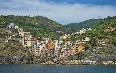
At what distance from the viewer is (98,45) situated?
16850 centimetres

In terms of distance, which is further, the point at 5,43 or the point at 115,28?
the point at 115,28

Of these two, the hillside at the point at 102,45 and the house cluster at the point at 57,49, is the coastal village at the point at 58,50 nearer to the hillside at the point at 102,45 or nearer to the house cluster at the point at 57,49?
the house cluster at the point at 57,49

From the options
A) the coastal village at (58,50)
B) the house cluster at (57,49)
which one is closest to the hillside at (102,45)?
the coastal village at (58,50)

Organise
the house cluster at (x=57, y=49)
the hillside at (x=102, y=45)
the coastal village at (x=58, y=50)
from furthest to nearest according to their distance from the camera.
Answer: the house cluster at (x=57, y=49)
the coastal village at (x=58, y=50)
the hillside at (x=102, y=45)

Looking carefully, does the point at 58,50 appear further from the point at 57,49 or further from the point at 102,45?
the point at 102,45

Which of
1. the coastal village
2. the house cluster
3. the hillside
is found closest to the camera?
the hillside

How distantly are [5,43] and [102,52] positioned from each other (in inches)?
2137

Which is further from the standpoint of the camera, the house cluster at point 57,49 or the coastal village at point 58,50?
the house cluster at point 57,49

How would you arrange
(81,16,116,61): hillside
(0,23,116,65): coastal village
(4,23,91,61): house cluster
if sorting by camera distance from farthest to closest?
(4,23,91,61): house cluster < (0,23,116,65): coastal village < (81,16,116,61): hillside

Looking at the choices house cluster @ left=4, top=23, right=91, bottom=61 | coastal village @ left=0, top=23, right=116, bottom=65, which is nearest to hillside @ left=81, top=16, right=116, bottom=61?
coastal village @ left=0, top=23, right=116, bottom=65

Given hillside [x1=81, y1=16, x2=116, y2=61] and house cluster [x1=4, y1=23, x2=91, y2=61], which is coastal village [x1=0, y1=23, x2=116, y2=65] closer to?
house cluster [x1=4, y1=23, x2=91, y2=61]

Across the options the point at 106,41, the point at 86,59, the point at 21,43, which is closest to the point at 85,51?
the point at 86,59

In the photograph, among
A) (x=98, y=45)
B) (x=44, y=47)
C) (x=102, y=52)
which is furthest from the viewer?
(x=44, y=47)

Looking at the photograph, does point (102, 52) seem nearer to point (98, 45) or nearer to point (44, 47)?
point (98, 45)
